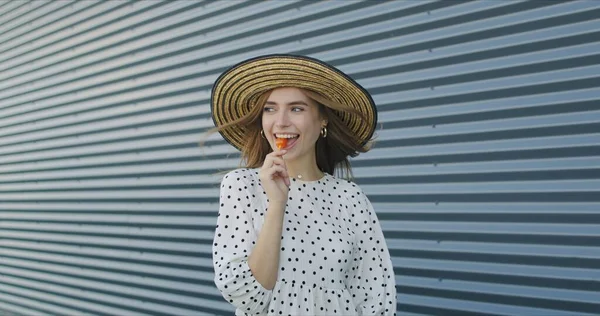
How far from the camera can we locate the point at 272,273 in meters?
2.11

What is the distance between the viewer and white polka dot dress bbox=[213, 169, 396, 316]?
2162 mm

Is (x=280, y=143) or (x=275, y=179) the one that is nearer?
(x=275, y=179)

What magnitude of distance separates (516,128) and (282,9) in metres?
2.06

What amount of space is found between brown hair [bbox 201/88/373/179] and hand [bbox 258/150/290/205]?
0.33m

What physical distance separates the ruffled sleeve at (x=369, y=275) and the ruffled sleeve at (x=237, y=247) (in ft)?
1.11

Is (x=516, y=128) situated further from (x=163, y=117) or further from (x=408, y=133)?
(x=163, y=117)

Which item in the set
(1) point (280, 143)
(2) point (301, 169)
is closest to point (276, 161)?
(1) point (280, 143)

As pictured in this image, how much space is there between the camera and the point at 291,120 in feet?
7.59

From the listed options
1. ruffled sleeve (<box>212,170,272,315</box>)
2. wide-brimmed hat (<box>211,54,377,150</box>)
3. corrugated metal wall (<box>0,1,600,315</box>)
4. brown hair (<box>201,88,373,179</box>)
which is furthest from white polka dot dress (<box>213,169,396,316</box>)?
corrugated metal wall (<box>0,1,600,315</box>)

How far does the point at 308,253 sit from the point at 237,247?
0.76 feet

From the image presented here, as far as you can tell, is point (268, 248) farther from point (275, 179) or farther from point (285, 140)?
point (285, 140)

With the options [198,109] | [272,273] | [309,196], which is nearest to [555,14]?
[309,196]

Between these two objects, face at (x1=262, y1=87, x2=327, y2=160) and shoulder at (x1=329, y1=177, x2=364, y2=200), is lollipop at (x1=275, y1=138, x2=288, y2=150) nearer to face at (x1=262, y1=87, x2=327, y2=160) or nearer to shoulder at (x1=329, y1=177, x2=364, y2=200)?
face at (x1=262, y1=87, x2=327, y2=160)

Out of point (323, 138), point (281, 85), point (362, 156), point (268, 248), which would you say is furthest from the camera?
point (362, 156)
